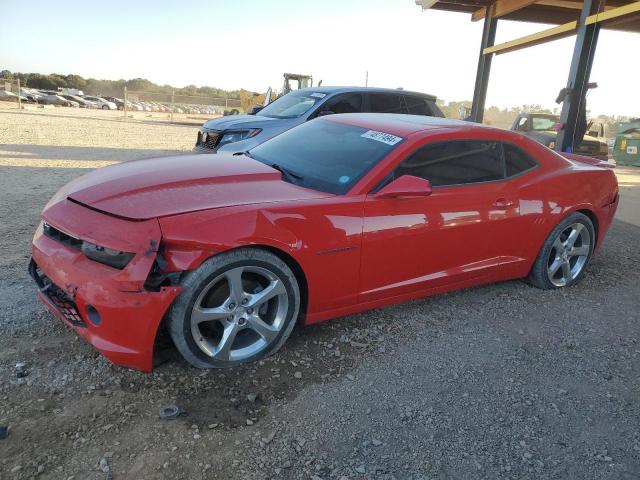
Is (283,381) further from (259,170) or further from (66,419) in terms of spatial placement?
(259,170)

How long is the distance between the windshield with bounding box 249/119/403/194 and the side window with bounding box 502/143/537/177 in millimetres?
1070

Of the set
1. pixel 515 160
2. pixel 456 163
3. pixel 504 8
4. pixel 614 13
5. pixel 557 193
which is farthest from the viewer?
pixel 504 8

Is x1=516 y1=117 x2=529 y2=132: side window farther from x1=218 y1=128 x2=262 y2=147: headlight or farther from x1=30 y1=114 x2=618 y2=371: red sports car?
x1=30 y1=114 x2=618 y2=371: red sports car

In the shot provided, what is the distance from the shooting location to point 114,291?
→ 8.10 ft

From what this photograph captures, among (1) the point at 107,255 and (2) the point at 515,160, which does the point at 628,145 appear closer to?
(2) the point at 515,160

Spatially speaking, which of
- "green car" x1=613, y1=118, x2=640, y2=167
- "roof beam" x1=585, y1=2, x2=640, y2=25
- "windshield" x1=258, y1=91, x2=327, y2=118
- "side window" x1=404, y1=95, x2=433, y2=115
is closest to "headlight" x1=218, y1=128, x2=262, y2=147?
"windshield" x1=258, y1=91, x2=327, y2=118

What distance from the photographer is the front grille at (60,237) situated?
106 inches

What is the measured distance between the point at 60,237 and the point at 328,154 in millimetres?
1850

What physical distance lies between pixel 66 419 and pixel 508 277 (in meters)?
3.38

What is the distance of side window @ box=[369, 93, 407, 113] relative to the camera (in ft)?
27.6

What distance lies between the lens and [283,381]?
9.25 feet

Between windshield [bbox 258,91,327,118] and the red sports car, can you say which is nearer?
the red sports car

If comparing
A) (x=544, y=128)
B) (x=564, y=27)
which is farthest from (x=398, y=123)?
(x=544, y=128)

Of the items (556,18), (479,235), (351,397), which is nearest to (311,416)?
(351,397)
